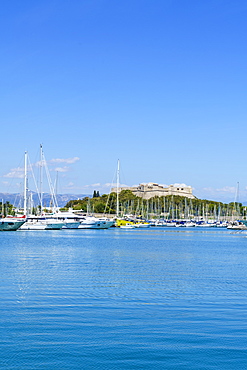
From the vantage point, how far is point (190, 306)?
783 inches

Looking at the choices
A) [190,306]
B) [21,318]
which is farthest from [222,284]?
[21,318]

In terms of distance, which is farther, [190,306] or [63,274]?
[63,274]

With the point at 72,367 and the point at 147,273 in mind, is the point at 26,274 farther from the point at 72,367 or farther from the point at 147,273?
the point at 72,367

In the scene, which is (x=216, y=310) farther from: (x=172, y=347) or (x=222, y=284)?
(x=222, y=284)

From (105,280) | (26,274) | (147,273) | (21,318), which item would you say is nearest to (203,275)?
(147,273)

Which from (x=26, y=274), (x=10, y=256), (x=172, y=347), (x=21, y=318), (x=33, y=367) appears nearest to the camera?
(x=33, y=367)

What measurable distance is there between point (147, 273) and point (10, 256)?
14269 millimetres

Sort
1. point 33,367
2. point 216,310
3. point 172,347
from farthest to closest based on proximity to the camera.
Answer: point 216,310
point 172,347
point 33,367

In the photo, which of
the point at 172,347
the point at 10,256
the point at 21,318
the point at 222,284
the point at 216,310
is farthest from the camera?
the point at 10,256

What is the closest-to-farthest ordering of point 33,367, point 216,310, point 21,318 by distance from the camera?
point 33,367 → point 21,318 → point 216,310

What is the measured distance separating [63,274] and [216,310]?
1204 centimetres

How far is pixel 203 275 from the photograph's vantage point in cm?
3011

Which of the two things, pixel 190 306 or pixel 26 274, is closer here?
pixel 190 306

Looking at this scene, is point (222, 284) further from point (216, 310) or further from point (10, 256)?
point (10, 256)
